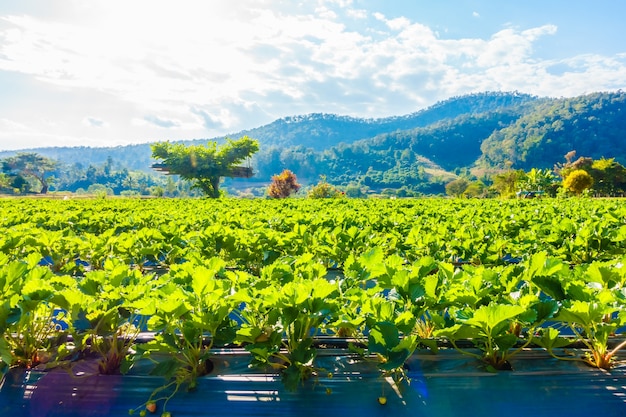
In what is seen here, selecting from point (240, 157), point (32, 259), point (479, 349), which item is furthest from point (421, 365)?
point (240, 157)

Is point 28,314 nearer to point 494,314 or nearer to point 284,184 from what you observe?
point 494,314

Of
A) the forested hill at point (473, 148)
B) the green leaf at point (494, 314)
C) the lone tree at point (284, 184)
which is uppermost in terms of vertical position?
the forested hill at point (473, 148)

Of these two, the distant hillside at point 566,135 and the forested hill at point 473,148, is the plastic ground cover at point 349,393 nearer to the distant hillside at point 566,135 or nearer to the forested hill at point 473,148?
the forested hill at point 473,148

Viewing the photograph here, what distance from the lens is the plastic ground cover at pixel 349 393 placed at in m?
1.68

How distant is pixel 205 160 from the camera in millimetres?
40281

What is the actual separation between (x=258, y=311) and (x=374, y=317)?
1.86 ft

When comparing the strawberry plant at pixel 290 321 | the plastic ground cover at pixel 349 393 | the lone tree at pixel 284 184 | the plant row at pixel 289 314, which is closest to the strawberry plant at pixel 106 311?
the plant row at pixel 289 314

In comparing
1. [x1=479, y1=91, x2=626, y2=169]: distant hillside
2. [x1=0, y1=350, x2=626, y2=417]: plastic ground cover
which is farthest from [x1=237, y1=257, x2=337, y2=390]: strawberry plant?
[x1=479, y1=91, x2=626, y2=169]: distant hillside

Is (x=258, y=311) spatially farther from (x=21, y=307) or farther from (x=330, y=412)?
(x=21, y=307)

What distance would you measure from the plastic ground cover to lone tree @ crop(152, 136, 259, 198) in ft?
130

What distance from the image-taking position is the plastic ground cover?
1680 mm

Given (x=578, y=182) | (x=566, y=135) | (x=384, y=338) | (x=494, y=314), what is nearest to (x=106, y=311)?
(x=384, y=338)

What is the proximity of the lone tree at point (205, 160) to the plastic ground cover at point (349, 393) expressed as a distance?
1554 inches

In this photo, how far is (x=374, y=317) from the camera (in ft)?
5.96
